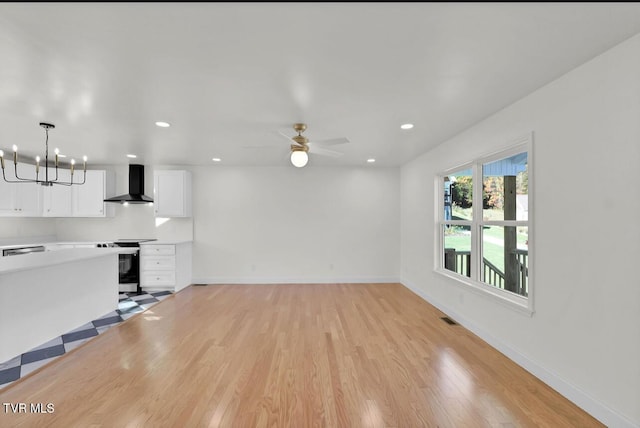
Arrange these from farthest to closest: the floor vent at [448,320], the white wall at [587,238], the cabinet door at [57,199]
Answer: the cabinet door at [57,199]
the floor vent at [448,320]
the white wall at [587,238]

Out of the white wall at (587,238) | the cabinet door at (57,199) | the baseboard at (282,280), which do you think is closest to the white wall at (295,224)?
the baseboard at (282,280)

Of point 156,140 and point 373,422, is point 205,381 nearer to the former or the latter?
point 373,422

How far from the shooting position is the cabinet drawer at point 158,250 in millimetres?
Result: 5188

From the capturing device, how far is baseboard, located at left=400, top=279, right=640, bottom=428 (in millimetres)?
1801

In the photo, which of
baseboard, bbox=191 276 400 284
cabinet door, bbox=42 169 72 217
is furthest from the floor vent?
cabinet door, bbox=42 169 72 217

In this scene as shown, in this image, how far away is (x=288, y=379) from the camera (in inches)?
92.2

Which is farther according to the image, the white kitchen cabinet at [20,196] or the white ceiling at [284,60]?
the white kitchen cabinet at [20,196]

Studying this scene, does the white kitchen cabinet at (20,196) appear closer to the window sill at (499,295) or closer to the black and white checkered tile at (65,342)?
the black and white checkered tile at (65,342)

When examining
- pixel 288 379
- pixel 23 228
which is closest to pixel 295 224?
pixel 288 379

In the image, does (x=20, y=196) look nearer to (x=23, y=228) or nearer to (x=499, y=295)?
(x=23, y=228)

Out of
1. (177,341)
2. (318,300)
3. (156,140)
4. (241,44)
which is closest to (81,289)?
(177,341)

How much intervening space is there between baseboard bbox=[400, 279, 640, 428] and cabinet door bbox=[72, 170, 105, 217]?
683cm

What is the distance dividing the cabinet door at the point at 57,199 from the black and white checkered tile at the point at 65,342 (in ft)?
7.78

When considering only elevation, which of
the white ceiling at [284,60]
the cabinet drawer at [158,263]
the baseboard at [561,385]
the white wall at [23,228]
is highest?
the white ceiling at [284,60]
